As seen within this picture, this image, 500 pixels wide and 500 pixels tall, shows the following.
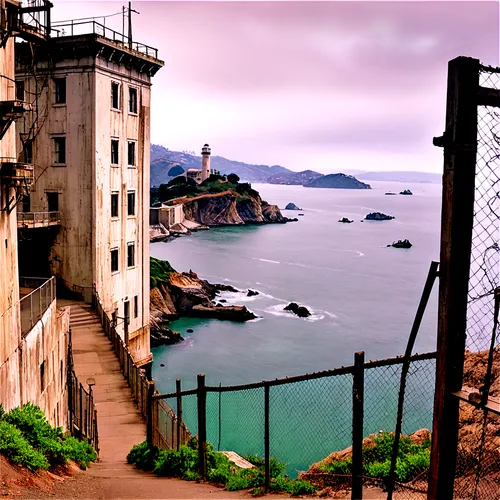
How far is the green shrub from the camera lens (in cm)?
970

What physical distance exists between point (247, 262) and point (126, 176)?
199ft

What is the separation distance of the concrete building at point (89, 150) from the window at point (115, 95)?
0.17 ft

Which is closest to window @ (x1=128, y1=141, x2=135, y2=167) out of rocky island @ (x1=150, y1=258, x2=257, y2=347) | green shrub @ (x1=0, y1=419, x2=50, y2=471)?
rocky island @ (x1=150, y1=258, x2=257, y2=347)

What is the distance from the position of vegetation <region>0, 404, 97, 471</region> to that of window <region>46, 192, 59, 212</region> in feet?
61.7

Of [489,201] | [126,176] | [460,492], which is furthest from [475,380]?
[126,176]

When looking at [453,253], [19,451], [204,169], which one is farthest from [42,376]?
[204,169]

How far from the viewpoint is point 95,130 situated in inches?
1132

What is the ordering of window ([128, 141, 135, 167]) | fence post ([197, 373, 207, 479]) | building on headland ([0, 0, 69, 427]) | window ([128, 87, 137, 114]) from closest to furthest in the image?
fence post ([197, 373, 207, 479])
building on headland ([0, 0, 69, 427])
window ([128, 87, 137, 114])
window ([128, 141, 135, 167])

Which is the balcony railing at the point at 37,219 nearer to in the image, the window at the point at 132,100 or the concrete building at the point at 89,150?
the concrete building at the point at 89,150

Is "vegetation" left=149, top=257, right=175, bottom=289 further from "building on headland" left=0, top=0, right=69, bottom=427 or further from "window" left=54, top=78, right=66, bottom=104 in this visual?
"building on headland" left=0, top=0, right=69, bottom=427

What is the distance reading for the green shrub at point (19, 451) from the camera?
31.8ft

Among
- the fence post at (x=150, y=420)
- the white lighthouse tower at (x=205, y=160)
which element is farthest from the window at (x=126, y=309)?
the white lighthouse tower at (x=205, y=160)

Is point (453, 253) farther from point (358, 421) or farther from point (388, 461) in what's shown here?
point (388, 461)

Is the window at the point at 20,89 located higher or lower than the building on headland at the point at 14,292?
higher
